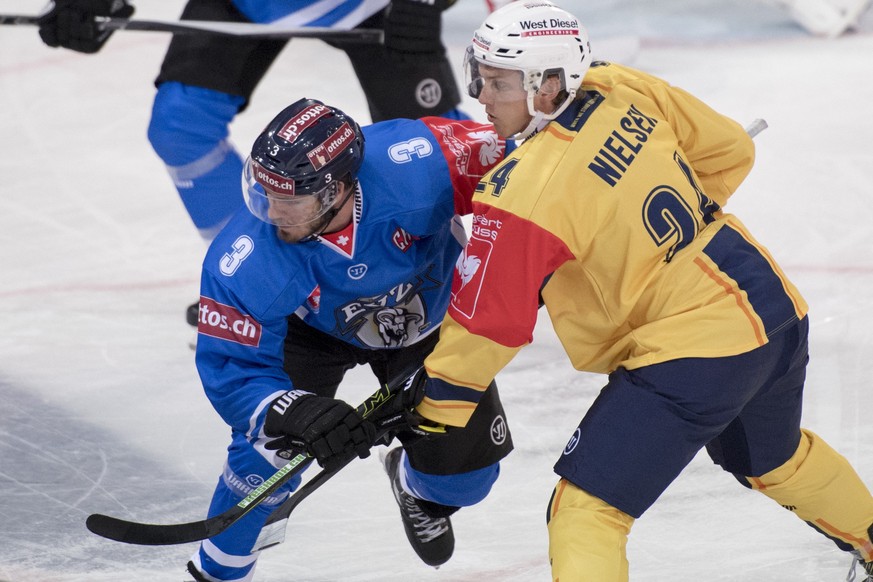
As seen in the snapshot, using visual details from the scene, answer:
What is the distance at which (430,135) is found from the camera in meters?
2.60

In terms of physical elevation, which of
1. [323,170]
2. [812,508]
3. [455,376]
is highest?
[323,170]

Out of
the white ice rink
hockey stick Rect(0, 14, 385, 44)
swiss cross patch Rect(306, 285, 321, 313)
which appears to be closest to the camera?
swiss cross patch Rect(306, 285, 321, 313)

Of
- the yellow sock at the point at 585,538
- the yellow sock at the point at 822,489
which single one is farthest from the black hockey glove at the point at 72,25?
the yellow sock at the point at 822,489

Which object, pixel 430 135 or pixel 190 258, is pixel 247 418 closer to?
pixel 430 135

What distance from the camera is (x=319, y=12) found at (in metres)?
3.73

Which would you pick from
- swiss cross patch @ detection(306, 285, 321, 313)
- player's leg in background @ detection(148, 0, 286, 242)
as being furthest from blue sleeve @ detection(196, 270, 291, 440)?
player's leg in background @ detection(148, 0, 286, 242)

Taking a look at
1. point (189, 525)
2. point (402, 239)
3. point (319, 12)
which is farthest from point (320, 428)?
point (319, 12)

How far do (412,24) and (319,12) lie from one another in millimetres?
341

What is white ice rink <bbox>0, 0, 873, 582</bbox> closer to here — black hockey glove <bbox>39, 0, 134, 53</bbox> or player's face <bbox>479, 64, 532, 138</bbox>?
black hockey glove <bbox>39, 0, 134, 53</bbox>

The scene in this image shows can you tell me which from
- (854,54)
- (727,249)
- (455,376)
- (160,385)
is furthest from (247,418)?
(854,54)

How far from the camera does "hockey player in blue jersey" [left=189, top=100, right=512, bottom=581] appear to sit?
234 centimetres

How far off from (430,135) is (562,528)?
883 millimetres

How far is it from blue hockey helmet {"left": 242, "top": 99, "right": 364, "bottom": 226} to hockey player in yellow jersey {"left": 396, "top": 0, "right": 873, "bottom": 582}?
0.28 metres

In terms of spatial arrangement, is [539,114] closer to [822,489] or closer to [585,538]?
[585,538]
